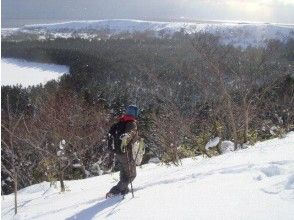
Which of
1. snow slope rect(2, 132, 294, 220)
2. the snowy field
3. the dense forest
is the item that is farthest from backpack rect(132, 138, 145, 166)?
the snowy field

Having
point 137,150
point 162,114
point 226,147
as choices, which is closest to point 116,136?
point 137,150

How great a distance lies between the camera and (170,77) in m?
86.6

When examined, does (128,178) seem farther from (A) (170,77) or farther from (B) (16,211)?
(A) (170,77)

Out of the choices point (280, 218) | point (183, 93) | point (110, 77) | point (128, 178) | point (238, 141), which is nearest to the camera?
point (280, 218)

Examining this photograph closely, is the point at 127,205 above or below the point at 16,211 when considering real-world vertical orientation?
above

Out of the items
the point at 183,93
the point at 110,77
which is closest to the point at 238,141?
the point at 183,93

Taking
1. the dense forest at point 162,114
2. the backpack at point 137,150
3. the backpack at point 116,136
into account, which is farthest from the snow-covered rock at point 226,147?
the backpack at point 116,136

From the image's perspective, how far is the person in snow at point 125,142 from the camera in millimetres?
7301

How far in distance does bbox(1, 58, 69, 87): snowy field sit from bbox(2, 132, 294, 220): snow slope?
89729mm

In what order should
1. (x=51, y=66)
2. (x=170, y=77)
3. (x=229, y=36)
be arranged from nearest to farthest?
(x=170, y=77) < (x=51, y=66) < (x=229, y=36)

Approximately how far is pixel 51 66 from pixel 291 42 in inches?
2490

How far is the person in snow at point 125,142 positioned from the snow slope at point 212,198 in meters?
0.28

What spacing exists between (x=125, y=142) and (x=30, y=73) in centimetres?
10965

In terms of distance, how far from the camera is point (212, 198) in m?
5.58
